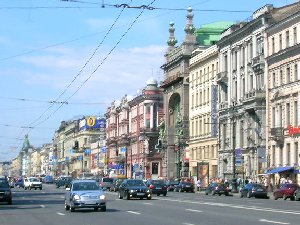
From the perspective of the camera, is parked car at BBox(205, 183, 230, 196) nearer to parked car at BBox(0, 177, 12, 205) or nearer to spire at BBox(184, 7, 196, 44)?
parked car at BBox(0, 177, 12, 205)

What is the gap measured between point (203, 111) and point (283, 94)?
27798mm

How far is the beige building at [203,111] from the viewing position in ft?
302

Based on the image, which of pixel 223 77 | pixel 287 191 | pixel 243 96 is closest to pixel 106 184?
pixel 223 77

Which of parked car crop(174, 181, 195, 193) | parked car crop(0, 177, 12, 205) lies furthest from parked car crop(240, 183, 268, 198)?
parked car crop(174, 181, 195, 193)

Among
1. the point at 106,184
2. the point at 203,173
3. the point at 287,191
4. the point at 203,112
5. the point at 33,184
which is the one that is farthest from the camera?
the point at 203,112

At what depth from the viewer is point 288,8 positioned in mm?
75750

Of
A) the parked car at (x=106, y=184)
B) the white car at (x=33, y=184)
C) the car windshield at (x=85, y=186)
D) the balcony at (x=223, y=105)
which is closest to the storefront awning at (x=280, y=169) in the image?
the balcony at (x=223, y=105)

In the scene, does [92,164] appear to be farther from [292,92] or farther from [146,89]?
[292,92]

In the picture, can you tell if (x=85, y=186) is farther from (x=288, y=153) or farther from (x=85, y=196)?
(x=288, y=153)

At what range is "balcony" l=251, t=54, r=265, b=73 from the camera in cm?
7569

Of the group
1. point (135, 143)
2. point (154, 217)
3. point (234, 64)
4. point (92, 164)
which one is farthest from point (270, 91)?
point (92, 164)

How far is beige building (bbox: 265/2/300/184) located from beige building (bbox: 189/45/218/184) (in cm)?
1331

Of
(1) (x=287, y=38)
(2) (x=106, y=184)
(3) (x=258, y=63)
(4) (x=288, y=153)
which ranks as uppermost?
(1) (x=287, y=38)

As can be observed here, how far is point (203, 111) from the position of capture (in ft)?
321
